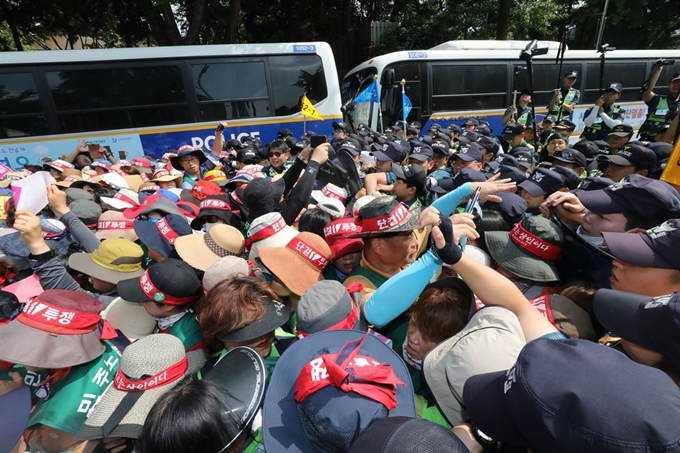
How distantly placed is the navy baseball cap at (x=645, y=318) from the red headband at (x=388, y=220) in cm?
96

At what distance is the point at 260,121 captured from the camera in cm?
884

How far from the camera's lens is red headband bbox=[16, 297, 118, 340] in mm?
1634

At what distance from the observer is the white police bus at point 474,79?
9.88 m

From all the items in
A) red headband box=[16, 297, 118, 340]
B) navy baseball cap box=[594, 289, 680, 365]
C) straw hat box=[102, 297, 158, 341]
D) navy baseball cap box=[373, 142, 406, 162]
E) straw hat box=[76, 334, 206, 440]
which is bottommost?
straw hat box=[102, 297, 158, 341]

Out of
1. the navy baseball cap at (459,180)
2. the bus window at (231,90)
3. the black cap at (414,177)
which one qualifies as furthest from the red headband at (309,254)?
the bus window at (231,90)

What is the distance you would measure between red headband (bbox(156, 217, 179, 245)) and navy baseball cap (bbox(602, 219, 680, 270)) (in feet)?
9.09

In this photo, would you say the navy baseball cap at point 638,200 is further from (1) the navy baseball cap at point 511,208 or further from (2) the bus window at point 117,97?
(2) the bus window at point 117,97

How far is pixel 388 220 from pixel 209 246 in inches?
54.5

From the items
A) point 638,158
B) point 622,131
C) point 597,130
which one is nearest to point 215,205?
point 638,158

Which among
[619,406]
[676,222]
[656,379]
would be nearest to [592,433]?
[619,406]

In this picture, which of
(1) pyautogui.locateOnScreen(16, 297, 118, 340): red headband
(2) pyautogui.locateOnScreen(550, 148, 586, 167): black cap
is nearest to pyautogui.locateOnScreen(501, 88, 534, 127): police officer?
(2) pyautogui.locateOnScreen(550, 148, 586, 167): black cap

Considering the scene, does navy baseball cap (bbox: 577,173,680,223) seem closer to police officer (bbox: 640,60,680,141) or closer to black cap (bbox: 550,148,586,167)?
black cap (bbox: 550,148,586,167)

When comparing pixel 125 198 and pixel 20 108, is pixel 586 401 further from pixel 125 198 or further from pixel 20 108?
pixel 20 108

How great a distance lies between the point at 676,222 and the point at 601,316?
1.73ft
